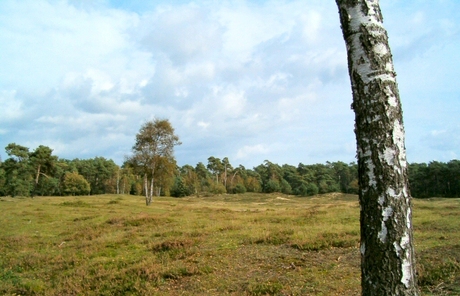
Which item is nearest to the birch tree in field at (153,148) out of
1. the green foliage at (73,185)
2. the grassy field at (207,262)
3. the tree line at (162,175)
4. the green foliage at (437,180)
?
the tree line at (162,175)

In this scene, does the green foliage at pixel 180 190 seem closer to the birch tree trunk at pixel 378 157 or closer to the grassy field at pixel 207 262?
the grassy field at pixel 207 262

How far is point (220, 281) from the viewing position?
1021 centimetres

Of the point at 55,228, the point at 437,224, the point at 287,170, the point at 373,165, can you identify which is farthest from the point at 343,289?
the point at 287,170

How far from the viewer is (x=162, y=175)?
46000mm

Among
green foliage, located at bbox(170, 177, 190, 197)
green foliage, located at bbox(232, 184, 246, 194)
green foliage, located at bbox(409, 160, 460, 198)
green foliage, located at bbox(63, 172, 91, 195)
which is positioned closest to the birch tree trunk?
green foliage, located at bbox(409, 160, 460, 198)

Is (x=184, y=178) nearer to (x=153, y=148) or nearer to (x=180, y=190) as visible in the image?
(x=180, y=190)

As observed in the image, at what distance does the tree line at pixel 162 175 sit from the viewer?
4562cm

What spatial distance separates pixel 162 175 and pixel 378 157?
43932 mm

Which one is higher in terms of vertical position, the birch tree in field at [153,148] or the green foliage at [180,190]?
the birch tree in field at [153,148]

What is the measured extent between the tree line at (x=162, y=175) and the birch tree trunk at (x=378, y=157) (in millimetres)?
42564

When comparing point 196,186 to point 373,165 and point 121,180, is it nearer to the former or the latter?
point 121,180

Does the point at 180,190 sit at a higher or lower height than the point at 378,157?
lower

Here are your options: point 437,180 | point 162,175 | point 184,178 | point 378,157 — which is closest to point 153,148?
point 162,175

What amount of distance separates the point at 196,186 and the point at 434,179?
65161mm
